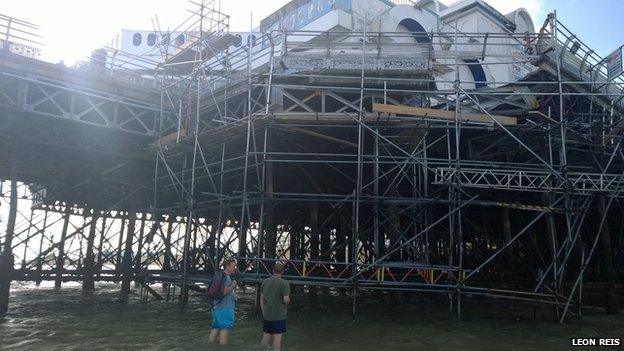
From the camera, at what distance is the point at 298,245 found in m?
29.2

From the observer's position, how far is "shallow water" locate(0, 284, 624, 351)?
10398 mm

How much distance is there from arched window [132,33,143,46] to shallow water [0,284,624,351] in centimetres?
2269

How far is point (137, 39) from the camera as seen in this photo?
35281 mm

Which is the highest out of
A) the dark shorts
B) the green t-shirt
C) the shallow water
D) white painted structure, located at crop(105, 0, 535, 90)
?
white painted structure, located at crop(105, 0, 535, 90)

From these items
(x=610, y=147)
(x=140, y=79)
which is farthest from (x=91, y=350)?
(x=610, y=147)

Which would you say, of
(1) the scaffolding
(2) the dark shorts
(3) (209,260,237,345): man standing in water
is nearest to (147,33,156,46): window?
(1) the scaffolding

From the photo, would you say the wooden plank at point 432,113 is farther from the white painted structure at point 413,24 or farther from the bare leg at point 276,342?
the bare leg at point 276,342

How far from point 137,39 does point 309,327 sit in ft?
96.5

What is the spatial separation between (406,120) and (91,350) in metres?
9.35

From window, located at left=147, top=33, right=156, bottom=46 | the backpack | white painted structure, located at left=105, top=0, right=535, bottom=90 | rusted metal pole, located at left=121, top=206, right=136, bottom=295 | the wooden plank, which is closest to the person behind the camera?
the backpack

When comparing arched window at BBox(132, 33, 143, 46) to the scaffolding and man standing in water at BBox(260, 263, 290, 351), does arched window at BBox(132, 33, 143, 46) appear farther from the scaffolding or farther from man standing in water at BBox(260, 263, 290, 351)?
man standing in water at BBox(260, 263, 290, 351)

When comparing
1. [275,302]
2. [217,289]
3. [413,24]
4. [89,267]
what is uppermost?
[413,24]

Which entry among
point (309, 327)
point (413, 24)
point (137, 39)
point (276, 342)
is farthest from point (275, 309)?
point (137, 39)

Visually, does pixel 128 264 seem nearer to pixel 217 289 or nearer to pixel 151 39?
pixel 217 289
